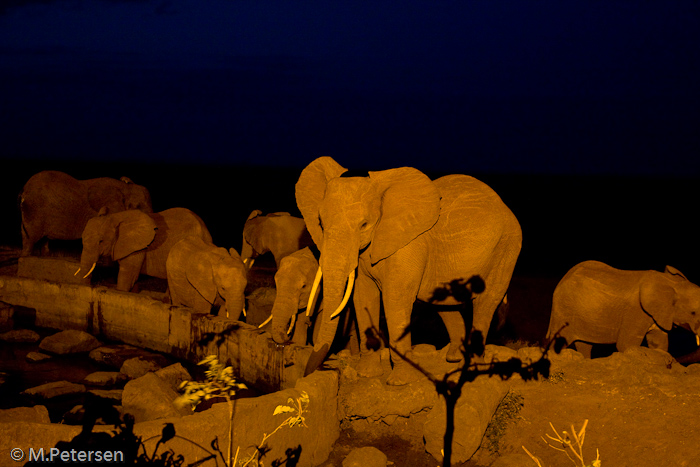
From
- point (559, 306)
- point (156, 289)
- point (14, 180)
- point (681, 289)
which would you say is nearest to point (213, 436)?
point (559, 306)

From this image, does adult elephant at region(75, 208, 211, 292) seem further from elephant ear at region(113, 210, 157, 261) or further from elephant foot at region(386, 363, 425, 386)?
elephant foot at region(386, 363, 425, 386)

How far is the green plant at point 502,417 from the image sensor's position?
6.30m

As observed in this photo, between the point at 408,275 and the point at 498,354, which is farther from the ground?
the point at 408,275

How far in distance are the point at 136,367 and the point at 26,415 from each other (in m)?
3.11

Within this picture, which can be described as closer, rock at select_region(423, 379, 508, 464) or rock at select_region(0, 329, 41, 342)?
rock at select_region(423, 379, 508, 464)

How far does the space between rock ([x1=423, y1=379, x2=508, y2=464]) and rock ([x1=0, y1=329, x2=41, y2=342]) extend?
7453mm

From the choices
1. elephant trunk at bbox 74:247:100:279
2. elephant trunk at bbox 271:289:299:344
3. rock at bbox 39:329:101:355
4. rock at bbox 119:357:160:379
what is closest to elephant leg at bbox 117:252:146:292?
elephant trunk at bbox 74:247:100:279

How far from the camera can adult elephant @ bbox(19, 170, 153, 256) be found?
47.6 feet

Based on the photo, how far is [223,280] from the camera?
909cm

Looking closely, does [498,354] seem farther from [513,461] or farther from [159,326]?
[159,326]

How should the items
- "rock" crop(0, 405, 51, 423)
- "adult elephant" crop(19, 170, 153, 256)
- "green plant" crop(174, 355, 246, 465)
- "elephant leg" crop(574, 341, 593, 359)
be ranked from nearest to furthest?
"green plant" crop(174, 355, 246, 465)
"rock" crop(0, 405, 51, 423)
"elephant leg" crop(574, 341, 593, 359)
"adult elephant" crop(19, 170, 153, 256)

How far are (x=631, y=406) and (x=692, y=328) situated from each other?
6.90 ft

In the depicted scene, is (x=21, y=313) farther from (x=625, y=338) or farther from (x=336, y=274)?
(x=625, y=338)

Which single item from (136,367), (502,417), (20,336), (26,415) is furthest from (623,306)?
(20,336)
